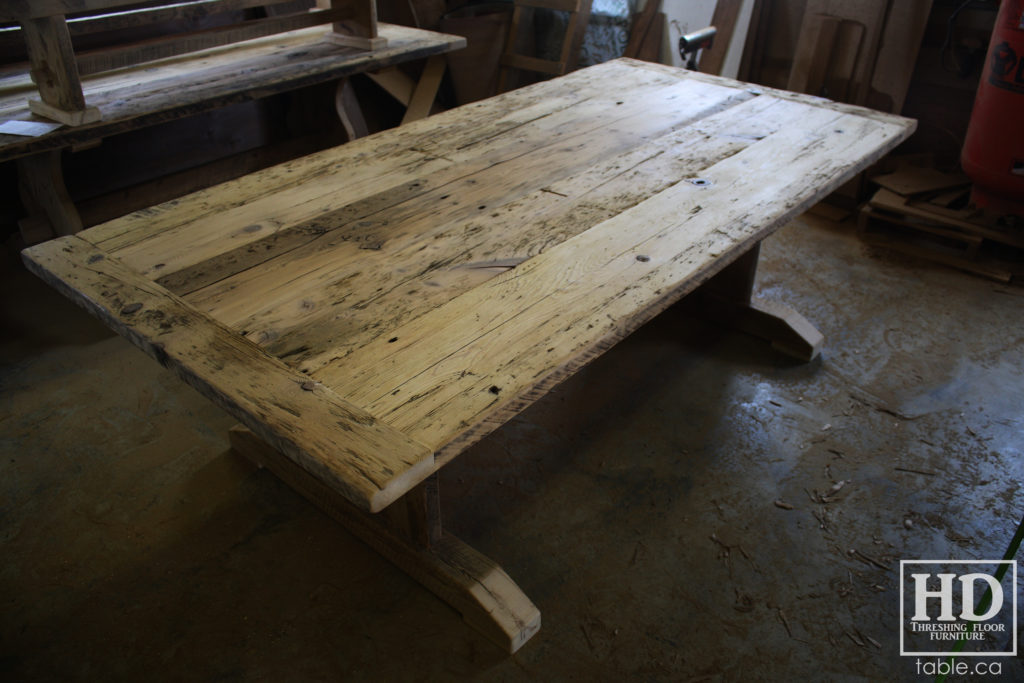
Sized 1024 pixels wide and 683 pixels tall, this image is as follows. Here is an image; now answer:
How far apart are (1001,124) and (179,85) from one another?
9.46 ft

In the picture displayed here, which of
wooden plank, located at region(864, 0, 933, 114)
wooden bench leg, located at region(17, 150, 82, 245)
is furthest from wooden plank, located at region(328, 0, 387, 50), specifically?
wooden plank, located at region(864, 0, 933, 114)

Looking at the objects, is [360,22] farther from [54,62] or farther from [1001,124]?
[1001,124]

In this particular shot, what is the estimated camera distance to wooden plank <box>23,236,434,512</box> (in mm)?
1021

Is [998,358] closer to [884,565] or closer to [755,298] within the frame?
[755,298]

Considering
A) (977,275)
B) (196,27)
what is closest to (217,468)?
(196,27)

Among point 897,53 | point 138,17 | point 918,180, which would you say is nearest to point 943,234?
point 918,180

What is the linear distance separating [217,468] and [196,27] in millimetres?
1952

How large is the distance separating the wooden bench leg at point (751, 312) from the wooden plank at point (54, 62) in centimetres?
204

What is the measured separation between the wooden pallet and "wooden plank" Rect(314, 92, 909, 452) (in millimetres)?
1384

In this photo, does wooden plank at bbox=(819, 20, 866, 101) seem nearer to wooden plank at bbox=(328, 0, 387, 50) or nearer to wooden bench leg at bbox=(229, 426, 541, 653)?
wooden plank at bbox=(328, 0, 387, 50)

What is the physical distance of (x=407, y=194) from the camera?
1797mm

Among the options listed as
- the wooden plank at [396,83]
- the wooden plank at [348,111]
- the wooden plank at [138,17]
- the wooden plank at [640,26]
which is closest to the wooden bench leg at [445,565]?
the wooden plank at [138,17]

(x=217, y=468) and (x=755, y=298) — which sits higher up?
(x=755, y=298)

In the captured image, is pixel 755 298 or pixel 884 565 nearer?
pixel 884 565
